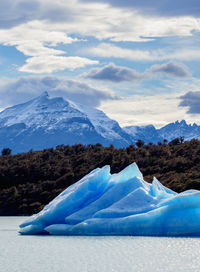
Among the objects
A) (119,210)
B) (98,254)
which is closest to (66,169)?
(119,210)

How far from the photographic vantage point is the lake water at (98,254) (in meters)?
19.9

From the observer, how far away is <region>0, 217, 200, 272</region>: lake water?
65.3 feet

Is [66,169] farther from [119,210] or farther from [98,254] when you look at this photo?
[98,254]

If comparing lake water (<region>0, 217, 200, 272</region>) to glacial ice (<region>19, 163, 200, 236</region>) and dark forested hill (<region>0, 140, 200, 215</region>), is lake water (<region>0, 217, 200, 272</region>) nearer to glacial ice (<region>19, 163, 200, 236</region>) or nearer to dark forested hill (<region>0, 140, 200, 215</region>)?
glacial ice (<region>19, 163, 200, 236</region>)

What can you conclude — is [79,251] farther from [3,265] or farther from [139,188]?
[139,188]

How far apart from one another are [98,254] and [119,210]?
15.6 ft

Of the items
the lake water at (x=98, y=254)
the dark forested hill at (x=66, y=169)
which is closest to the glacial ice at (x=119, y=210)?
the lake water at (x=98, y=254)

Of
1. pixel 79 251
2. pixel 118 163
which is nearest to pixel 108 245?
pixel 79 251

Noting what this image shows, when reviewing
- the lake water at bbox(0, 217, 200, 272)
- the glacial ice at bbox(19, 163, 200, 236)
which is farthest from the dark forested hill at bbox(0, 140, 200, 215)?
the lake water at bbox(0, 217, 200, 272)

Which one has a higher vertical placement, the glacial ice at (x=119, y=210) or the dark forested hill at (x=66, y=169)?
the dark forested hill at (x=66, y=169)

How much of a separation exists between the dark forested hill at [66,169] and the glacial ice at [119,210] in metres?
24.9

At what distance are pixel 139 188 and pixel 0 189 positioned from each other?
1718 inches

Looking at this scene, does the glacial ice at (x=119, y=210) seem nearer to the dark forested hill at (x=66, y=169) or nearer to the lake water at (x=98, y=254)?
the lake water at (x=98, y=254)

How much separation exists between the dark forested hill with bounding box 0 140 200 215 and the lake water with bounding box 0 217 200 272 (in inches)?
1096
